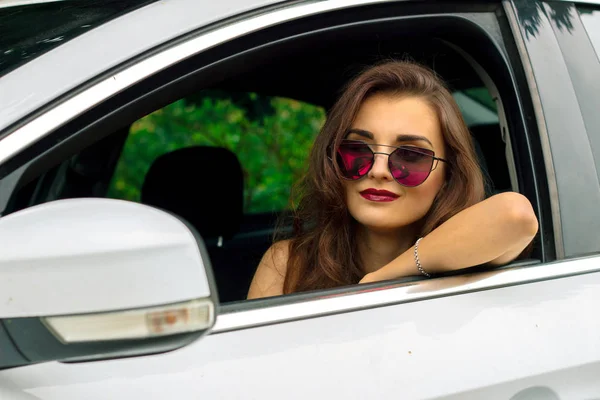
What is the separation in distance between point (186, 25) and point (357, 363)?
69cm

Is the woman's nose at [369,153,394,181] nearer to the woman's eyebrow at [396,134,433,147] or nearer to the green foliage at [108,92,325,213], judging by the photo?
the woman's eyebrow at [396,134,433,147]

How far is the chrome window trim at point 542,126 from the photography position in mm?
1618

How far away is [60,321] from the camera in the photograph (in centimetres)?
101

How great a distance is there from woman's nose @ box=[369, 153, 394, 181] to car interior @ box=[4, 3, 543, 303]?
28 centimetres

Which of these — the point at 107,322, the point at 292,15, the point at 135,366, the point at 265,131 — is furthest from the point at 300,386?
the point at 265,131

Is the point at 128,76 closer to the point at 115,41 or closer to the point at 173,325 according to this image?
the point at 115,41

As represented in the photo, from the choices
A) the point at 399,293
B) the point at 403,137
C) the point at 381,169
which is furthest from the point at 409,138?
the point at 399,293

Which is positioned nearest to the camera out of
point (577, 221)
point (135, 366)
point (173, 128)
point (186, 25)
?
point (135, 366)

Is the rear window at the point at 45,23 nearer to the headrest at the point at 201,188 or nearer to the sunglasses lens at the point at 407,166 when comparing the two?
the sunglasses lens at the point at 407,166

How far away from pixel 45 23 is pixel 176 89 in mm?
418

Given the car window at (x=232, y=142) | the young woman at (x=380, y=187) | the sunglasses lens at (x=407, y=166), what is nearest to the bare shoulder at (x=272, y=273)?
the young woman at (x=380, y=187)

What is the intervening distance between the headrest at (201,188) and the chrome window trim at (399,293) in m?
1.40

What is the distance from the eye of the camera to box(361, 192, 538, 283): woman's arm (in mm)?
1464

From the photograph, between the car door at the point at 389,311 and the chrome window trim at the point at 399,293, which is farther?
the chrome window trim at the point at 399,293
